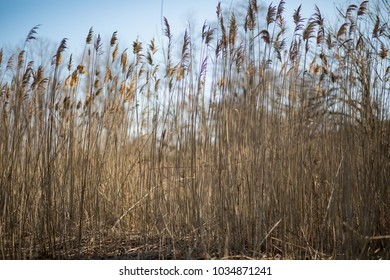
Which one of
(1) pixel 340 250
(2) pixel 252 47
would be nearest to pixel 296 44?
(2) pixel 252 47

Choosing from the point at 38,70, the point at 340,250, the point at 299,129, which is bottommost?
the point at 340,250

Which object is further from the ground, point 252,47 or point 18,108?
point 252,47

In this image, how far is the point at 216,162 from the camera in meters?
2.46

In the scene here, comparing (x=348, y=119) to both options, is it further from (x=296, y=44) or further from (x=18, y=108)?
(x=18, y=108)

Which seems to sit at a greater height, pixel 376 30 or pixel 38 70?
pixel 376 30

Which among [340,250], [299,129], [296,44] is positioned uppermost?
[296,44]

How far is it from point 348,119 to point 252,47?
26.7 inches
